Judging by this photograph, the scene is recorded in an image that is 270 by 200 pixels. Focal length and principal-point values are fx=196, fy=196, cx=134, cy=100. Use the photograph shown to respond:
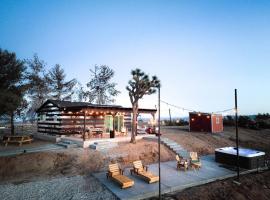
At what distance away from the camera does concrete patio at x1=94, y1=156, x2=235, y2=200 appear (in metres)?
9.02

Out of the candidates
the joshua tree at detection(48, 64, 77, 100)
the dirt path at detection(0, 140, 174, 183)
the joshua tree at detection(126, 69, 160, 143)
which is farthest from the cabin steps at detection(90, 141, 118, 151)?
the joshua tree at detection(48, 64, 77, 100)

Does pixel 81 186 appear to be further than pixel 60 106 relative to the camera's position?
No

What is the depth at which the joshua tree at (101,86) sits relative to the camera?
39562 mm

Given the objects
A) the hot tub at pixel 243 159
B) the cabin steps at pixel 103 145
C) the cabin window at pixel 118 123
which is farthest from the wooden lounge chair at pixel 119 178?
the cabin window at pixel 118 123

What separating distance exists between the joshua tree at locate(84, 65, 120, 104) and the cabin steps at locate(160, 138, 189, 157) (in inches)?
908

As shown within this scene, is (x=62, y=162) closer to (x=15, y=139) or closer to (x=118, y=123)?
(x=15, y=139)

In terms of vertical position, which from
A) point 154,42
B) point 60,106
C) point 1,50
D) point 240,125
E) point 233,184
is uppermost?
point 154,42

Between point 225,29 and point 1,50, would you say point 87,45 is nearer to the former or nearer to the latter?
point 1,50

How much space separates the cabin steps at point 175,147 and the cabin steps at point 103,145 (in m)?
4.70

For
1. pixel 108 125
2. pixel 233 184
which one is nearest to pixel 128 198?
pixel 233 184

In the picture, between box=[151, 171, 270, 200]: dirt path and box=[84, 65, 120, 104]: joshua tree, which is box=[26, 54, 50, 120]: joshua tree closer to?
box=[84, 65, 120, 104]: joshua tree

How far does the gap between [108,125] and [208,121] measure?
47.5 feet

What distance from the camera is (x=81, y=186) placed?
9.82 metres

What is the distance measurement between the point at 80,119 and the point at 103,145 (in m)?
6.45
